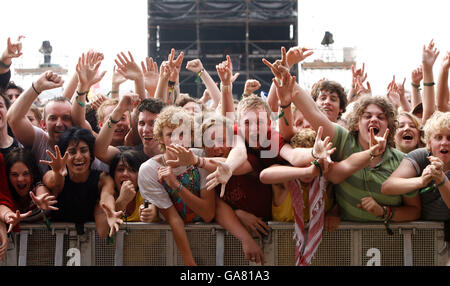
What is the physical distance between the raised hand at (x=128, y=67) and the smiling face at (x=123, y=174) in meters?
1.15

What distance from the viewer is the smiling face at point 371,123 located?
3188 mm

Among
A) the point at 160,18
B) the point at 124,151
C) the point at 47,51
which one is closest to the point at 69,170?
the point at 124,151

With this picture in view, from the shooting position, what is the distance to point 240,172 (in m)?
3.09

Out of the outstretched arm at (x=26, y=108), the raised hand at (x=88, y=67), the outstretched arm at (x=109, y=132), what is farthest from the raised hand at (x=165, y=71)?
the outstretched arm at (x=26, y=108)

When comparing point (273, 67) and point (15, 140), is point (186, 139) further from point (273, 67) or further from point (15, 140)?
point (15, 140)

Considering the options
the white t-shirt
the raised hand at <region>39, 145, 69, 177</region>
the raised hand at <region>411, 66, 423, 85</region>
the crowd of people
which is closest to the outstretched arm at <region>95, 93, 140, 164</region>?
the crowd of people

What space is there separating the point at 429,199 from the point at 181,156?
1569 mm

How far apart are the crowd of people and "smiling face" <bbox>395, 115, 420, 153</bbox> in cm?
78

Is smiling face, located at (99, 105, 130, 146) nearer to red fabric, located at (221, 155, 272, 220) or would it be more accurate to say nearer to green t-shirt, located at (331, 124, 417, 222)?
red fabric, located at (221, 155, 272, 220)

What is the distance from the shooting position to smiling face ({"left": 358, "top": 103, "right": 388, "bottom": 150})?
10.5 feet

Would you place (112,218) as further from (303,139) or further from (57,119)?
(303,139)

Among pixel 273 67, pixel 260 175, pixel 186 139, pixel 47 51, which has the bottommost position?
pixel 260 175
